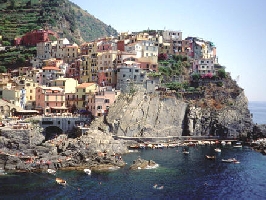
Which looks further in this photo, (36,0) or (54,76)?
(36,0)

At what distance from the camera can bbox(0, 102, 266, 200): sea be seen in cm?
4825

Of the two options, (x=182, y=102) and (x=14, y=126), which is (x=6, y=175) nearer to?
(x=14, y=126)

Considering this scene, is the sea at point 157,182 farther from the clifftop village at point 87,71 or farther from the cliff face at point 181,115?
the clifftop village at point 87,71

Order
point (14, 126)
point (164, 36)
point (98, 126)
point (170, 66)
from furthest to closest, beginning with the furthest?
point (164, 36)
point (170, 66)
point (98, 126)
point (14, 126)

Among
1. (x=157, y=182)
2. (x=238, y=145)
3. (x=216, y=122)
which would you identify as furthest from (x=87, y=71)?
(x=157, y=182)

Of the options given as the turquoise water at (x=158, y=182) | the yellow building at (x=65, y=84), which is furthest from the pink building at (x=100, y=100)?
the turquoise water at (x=158, y=182)

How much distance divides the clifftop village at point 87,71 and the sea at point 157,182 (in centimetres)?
2119

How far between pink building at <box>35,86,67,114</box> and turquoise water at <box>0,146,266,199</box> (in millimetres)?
21817

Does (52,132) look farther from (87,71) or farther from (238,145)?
(238,145)

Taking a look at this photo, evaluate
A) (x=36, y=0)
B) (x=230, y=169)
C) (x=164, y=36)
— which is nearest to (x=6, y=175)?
(x=230, y=169)

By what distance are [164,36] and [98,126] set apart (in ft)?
169

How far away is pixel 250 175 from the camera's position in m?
60.7

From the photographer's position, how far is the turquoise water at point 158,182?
4822 cm

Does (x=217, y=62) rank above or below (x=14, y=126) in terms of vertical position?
above
